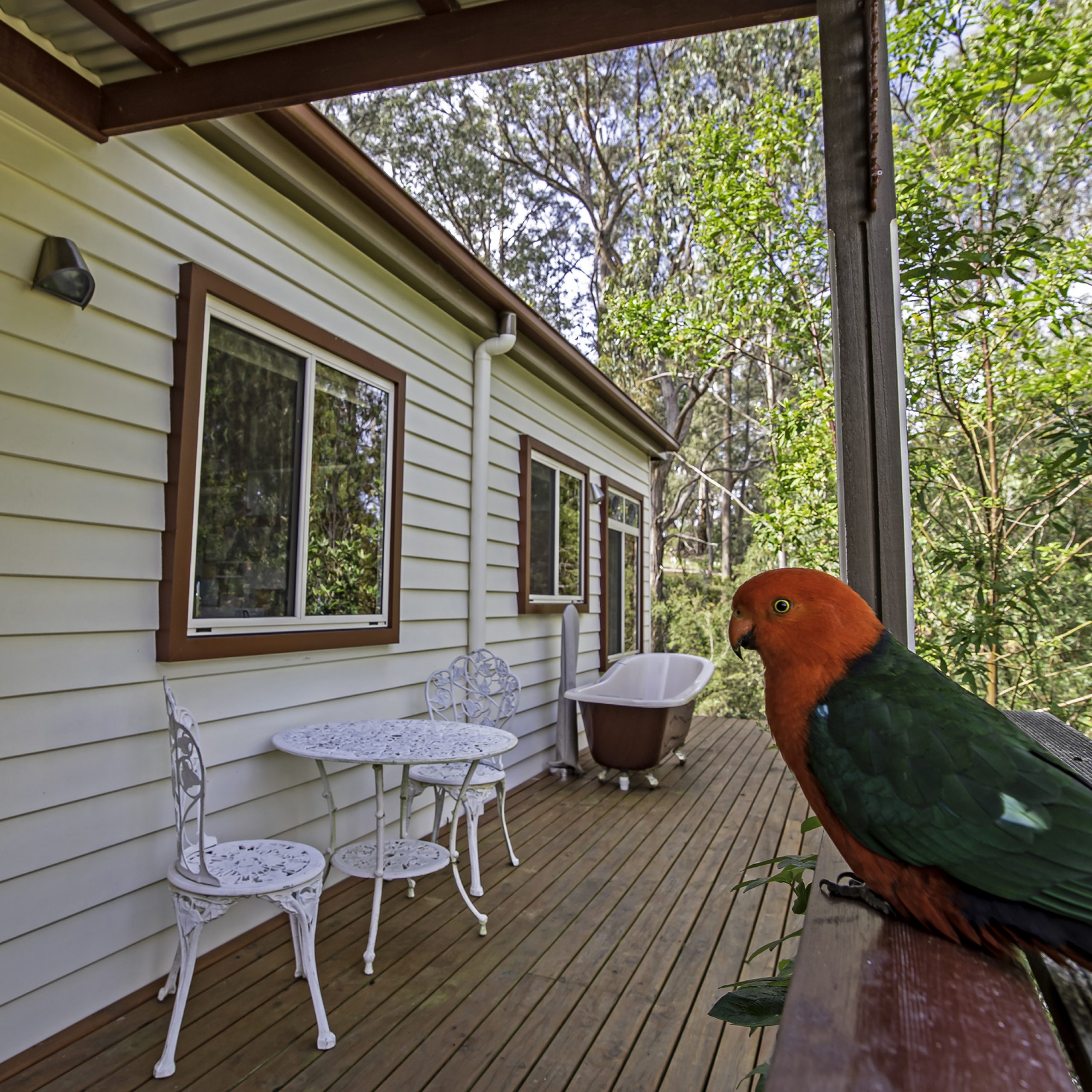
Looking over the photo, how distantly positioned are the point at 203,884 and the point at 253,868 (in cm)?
17

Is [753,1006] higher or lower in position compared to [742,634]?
lower

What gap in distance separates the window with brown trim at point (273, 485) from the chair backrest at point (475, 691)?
1.93 ft

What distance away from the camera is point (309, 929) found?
7.27 feet

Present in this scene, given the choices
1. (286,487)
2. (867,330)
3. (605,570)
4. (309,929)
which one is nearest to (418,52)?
(867,330)

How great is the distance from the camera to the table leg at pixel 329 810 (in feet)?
9.55

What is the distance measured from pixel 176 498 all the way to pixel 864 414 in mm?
2175

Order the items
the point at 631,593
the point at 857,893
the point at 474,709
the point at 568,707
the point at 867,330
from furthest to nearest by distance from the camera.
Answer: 1. the point at 631,593
2. the point at 568,707
3. the point at 474,709
4. the point at 867,330
5. the point at 857,893

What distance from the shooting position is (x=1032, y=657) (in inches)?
137

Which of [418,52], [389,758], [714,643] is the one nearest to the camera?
[418,52]

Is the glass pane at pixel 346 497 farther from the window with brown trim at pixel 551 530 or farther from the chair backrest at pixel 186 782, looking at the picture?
the window with brown trim at pixel 551 530

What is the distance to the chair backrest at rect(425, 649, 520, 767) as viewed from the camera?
13.6 ft

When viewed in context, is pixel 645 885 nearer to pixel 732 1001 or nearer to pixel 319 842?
pixel 319 842

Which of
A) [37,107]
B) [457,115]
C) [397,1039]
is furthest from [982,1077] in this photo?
[457,115]

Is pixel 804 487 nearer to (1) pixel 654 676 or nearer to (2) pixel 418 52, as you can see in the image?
(1) pixel 654 676
